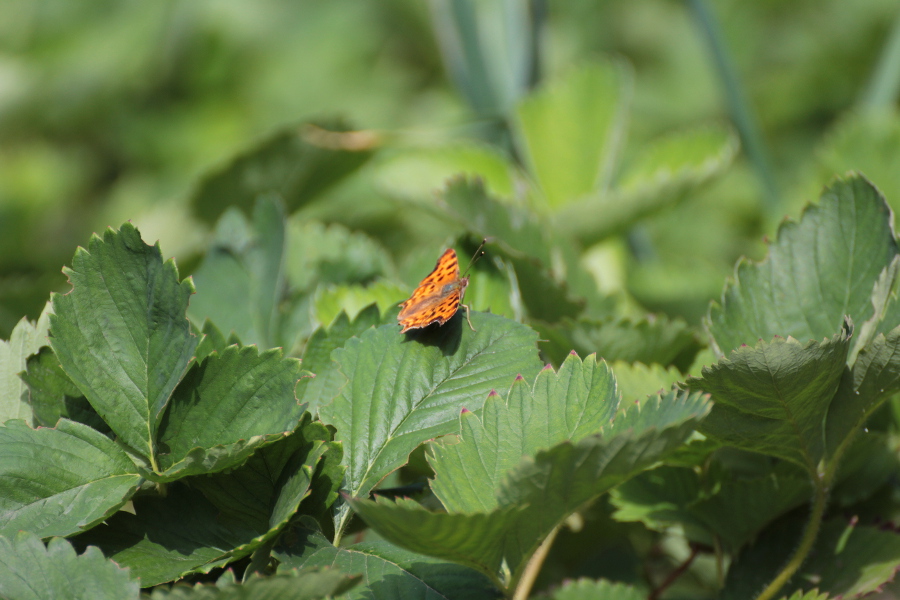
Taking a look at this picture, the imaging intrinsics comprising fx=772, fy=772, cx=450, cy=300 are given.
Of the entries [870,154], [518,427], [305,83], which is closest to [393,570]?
[518,427]

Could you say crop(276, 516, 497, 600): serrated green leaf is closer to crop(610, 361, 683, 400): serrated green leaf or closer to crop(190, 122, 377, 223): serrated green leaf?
crop(610, 361, 683, 400): serrated green leaf

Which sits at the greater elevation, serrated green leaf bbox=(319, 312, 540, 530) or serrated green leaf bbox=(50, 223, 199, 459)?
serrated green leaf bbox=(50, 223, 199, 459)

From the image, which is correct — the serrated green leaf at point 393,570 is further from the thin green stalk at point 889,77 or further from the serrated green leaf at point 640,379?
the thin green stalk at point 889,77

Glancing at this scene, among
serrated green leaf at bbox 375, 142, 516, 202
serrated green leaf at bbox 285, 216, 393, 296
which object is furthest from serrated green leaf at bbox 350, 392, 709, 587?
serrated green leaf at bbox 375, 142, 516, 202

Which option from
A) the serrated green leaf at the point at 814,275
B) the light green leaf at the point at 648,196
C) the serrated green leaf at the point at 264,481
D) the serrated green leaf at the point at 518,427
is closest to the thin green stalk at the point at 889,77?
the light green leaf at the point at 648,196

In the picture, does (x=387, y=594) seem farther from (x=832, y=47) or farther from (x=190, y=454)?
(x=832, y=47)
